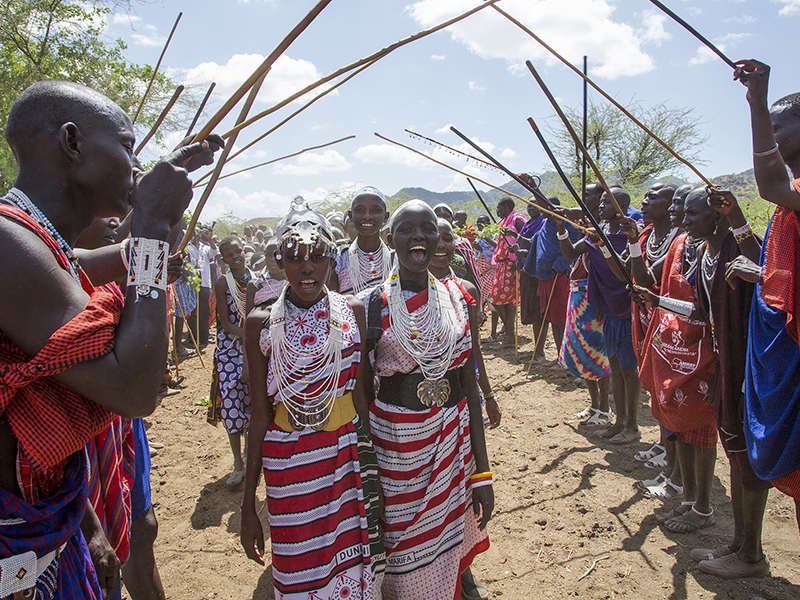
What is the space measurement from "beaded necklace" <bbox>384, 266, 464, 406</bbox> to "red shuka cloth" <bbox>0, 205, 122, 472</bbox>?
57.2 inches

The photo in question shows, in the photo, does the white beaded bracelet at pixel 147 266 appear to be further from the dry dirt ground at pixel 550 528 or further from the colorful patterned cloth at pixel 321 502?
the dry dirt ground at pixel 550 528

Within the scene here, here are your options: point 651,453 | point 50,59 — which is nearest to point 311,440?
point 651,453

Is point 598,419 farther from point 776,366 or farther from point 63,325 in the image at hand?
point 63,325

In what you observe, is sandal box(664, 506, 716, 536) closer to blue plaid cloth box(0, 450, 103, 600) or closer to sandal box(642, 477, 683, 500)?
sandal box(642, 477, 683, 500)

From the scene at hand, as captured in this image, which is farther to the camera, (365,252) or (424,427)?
(365,252)

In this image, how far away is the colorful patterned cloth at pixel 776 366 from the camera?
2.59 meters

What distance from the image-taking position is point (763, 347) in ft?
9.02

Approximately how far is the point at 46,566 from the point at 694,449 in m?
4.07

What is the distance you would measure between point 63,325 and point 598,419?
5.65 m

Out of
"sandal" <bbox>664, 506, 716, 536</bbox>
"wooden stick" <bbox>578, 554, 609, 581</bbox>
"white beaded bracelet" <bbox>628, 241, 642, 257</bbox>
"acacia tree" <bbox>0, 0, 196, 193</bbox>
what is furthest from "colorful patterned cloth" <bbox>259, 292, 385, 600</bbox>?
"acacia tree" <bbox>0, 0, 196, 193</bbox>

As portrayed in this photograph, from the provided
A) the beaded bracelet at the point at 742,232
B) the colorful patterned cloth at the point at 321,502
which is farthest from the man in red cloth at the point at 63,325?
the beaded bracelet at the point at 742,232

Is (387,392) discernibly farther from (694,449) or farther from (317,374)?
Result: (694,449)

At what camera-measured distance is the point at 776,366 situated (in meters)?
2.68

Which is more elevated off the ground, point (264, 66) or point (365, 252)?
point (264, 66)
